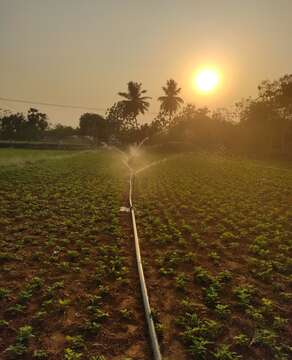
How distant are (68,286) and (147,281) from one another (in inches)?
56.1

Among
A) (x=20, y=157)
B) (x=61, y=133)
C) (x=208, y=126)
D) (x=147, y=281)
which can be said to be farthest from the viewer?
(x=61, y=133)

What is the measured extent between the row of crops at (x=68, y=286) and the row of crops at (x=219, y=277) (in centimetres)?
50

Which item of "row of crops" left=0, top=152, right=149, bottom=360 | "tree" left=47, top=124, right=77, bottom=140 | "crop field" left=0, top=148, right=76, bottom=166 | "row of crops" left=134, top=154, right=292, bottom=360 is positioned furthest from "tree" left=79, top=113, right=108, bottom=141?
"row of crops" left=0, top=152, right=149, bottom=360

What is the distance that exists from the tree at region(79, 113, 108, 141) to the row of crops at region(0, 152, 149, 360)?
267 feet

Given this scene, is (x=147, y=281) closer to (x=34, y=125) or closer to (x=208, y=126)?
(x=208, y=126)

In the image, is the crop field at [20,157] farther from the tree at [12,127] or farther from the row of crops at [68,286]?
the tree at [12,127]

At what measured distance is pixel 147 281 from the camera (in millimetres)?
5574

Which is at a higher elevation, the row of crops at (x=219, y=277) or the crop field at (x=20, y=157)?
the crop field at (x=20, y=157)

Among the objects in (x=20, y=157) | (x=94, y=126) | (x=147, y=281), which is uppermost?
(x=94, y=126)

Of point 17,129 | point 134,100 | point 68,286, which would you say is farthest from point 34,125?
point 68,286

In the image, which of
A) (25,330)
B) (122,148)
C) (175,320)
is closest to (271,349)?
(175,320)

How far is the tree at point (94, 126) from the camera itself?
90625mm

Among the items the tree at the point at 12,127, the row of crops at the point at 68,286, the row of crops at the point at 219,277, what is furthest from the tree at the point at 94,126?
the row of crops at the point at 68,286

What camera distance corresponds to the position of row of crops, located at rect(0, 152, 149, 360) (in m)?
3.80
